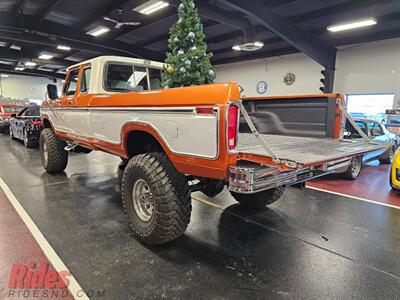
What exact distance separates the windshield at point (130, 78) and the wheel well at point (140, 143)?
3.85 ft

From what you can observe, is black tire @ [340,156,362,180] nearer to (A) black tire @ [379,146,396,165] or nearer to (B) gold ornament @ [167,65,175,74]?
(A) black tire @ [379,146,396,165]

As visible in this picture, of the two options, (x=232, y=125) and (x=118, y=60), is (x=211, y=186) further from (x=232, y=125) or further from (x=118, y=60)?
(x=118, y=60)

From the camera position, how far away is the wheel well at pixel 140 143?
3154mm

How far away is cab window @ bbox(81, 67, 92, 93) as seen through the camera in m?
4.15

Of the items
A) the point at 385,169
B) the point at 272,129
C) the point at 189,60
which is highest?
the point at 189,60

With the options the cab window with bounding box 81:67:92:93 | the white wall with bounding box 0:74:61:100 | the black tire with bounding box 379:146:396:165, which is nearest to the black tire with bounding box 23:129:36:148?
the cab window with bounding box 81:67:92:93

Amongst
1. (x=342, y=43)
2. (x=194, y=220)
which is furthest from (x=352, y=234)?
(x=342, y=43)

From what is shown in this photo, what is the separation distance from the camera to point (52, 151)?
567 cm

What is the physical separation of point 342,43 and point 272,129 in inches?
395

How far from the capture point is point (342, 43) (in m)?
11.5

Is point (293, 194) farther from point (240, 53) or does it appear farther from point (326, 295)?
point (240, 53)

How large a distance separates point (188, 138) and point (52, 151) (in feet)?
14.6

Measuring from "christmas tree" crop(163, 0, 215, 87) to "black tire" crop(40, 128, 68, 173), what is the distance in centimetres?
270
